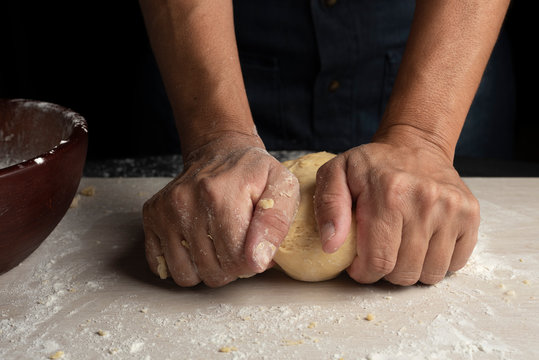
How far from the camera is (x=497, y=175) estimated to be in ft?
5.57

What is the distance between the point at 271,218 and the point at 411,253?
26 cm

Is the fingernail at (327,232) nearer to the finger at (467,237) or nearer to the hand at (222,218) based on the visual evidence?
the hand at (222,218)

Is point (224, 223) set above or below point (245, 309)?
above

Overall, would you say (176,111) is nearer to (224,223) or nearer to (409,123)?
(224,223)

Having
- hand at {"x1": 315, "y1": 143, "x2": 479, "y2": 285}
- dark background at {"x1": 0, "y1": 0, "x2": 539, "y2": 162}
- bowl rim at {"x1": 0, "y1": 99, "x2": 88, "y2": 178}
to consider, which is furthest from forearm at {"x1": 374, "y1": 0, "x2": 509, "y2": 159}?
dark background at {"x1": 0, "y1": 0, "x2": 539, "y2": 162}

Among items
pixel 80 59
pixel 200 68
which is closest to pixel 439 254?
pixel 200 68

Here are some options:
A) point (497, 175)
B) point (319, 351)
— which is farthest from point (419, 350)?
point (497, 175)

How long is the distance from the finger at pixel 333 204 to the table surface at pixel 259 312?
126 millimetres

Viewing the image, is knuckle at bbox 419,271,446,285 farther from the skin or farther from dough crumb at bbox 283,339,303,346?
dough crumb at bbox 283,339,303,346

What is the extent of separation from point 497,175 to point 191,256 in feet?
3.57

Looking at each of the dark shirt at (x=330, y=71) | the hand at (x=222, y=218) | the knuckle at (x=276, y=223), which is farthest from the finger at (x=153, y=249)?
the dark shirt at (x=330, y=71)

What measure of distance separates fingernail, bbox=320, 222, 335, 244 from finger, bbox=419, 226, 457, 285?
0.63 ft

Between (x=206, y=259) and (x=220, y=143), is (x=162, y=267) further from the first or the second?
(x=220, y=143)

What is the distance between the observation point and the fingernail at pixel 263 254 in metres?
0.95
